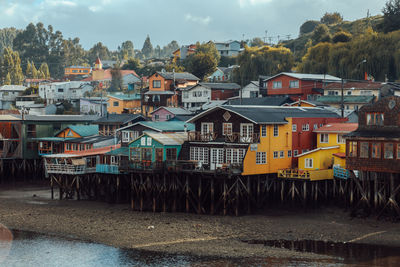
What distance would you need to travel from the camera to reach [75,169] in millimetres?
58531

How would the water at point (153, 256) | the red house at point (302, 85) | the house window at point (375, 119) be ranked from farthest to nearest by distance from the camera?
1. the red house at point (302, 85)
2. the house window at point (375, 119)
3. the water at point (153, 256)

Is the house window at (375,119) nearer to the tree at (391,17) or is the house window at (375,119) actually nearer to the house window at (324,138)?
the house window at (324,138)

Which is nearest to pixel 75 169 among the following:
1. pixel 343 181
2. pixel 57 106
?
pixel 343 181

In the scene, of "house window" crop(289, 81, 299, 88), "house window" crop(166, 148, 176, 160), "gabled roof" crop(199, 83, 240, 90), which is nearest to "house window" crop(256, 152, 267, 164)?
"house window" crop(166, 148, 176, 160)

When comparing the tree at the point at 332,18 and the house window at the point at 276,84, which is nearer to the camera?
the house window at the point at 276,84

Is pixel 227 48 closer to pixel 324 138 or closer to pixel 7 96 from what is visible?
pixel 7 96

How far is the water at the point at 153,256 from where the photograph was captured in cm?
3722

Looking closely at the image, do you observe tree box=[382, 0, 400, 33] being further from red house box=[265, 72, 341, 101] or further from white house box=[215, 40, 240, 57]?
white house box=[215, 40, 240, 57]

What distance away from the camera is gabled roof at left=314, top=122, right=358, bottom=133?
175ft

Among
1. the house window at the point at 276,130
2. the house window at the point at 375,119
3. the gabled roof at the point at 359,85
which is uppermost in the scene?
the gabled roof at the point at 359,85

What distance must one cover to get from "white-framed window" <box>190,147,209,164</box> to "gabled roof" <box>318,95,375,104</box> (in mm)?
29210

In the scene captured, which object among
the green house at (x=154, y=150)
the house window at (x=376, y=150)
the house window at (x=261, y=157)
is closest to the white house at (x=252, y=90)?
the green house at (x=154, y=150)

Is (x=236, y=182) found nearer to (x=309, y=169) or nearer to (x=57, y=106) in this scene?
(x=309, y=169)

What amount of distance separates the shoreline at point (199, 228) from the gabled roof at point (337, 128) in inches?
306
